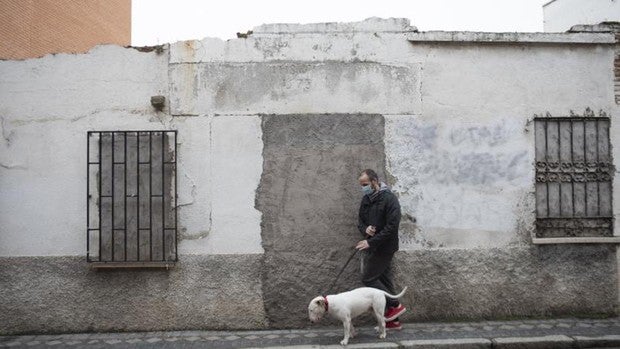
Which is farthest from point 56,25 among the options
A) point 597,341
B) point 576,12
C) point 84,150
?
point 597,341

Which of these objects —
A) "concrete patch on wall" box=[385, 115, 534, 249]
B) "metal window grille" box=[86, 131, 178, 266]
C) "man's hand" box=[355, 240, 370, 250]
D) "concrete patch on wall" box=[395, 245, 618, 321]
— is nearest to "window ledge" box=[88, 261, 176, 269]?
"metal window grille" box=[86, 131, 178, 266]

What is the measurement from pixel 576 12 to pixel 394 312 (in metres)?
11.3

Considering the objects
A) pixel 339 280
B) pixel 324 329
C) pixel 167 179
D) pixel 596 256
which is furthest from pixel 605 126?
pixel 167 179

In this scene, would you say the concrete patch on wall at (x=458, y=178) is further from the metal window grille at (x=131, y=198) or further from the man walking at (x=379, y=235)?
the metal window grille at (x=131, y=198)

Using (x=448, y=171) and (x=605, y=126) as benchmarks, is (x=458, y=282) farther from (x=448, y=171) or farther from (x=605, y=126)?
(x=605, y=126)

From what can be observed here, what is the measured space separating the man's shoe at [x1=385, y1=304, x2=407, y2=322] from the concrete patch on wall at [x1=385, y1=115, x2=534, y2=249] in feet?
2.80

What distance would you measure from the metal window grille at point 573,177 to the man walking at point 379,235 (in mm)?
2264

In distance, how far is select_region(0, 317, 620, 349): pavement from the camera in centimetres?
636

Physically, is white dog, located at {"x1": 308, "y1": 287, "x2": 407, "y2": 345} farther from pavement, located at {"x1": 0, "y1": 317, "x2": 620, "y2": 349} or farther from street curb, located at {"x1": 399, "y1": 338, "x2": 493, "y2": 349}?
street curb, located at {"x1": 399, "y1": 338, "x2": 493, "y2": 349}

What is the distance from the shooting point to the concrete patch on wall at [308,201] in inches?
285

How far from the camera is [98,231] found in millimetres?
7164

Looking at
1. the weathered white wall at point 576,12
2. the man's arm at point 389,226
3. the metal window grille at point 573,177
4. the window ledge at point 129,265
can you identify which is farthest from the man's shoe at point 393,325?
the weathered white wall at point 576,12

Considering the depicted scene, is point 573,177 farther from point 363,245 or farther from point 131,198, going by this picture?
point 131,198

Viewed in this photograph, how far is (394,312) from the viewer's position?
22.7 feet
